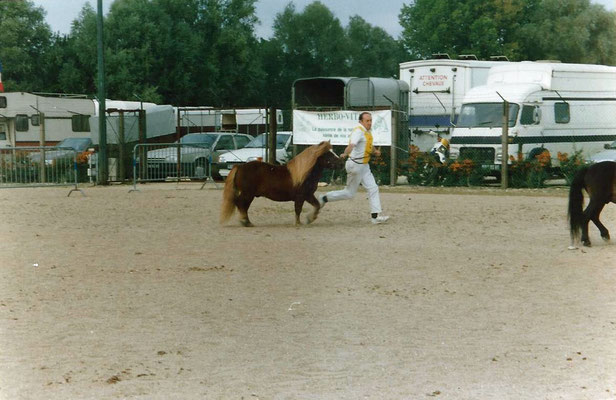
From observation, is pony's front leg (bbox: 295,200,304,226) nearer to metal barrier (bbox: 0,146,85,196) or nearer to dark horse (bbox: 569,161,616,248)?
dark horse (bbox: 569,161,616,248)

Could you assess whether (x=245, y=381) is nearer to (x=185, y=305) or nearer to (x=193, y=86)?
(x=185, y=305)

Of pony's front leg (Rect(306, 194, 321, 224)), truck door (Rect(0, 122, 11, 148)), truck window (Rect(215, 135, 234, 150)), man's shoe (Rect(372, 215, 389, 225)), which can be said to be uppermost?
truck door (Rect(0, 122, 11, 148))

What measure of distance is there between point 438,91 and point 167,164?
9.57 meters

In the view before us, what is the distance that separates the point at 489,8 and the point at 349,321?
45946 mm

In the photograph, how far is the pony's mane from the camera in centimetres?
1596

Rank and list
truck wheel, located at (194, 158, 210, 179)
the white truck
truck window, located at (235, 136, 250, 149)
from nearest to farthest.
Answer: the white truck < truck wheel, located at (194, 158, 210, 179) < truck window, located at (235, 136, 250, 149)

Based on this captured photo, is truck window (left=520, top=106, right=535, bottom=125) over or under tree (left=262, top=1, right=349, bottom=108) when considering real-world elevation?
under

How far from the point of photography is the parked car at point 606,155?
25.8 meters

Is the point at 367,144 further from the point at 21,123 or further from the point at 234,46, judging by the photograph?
the point at 234,46

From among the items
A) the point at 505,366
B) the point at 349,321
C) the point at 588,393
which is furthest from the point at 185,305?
the point at 588,393

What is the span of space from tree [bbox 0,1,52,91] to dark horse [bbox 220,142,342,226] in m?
33.4

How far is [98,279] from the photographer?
34.7 feet

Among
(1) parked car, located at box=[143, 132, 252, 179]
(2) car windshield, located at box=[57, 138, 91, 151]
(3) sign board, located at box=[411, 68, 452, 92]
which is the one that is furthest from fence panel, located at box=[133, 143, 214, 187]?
(3) sign board, located at box=[411, 68, 452, 92]

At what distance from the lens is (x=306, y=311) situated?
28.8 feet
